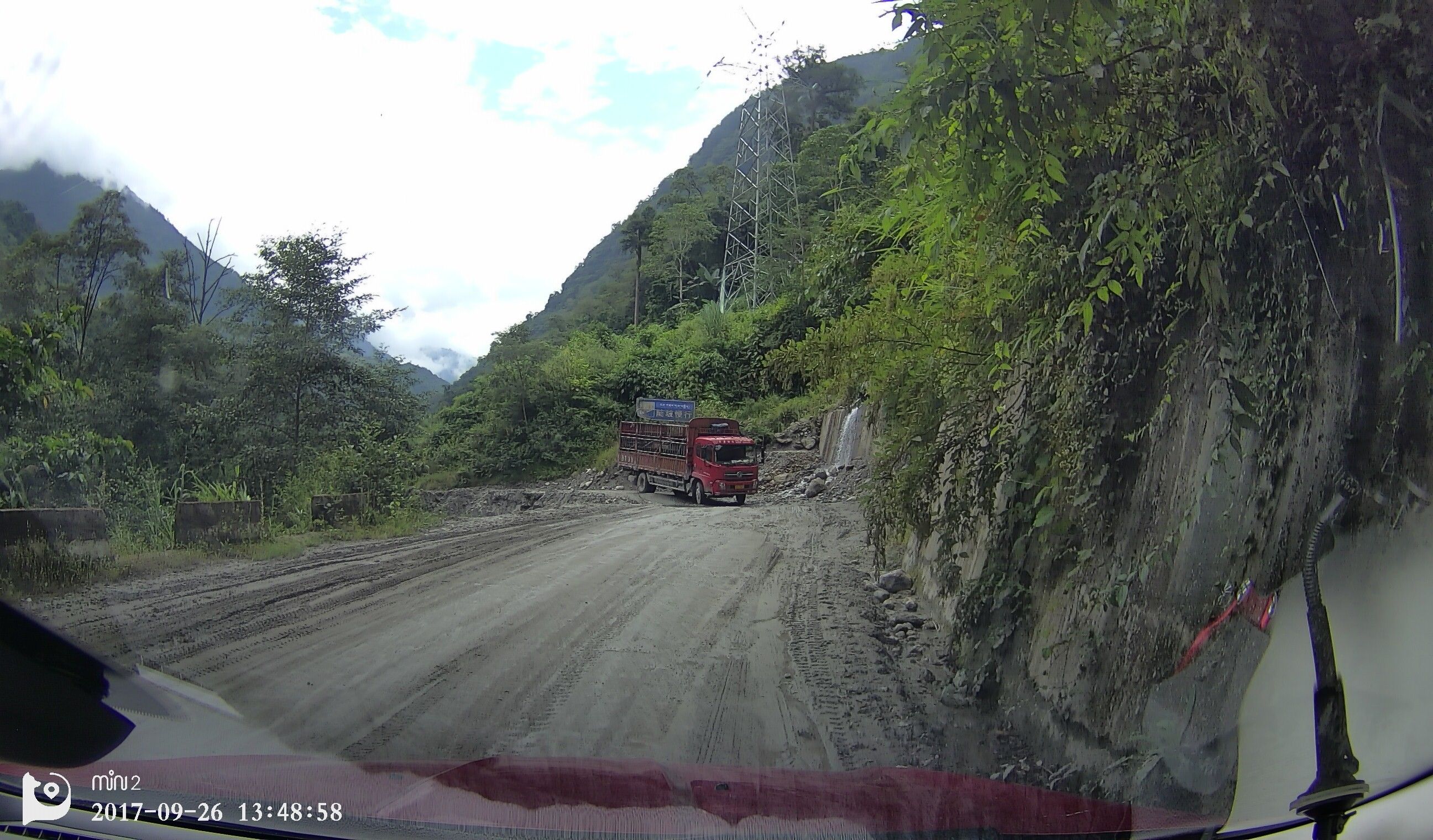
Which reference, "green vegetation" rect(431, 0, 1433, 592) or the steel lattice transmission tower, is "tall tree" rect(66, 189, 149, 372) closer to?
"green vegetation" rect(431, 0, 1433, 592)

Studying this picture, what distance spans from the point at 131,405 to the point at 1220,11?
8628mm

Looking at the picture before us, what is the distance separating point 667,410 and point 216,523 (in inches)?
764

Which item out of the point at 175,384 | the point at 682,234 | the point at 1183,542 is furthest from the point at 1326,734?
the point at 682,234

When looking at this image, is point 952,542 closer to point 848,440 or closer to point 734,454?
point 848,440

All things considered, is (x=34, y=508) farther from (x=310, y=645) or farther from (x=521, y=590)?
(x=521, y=590)

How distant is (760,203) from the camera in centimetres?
3347

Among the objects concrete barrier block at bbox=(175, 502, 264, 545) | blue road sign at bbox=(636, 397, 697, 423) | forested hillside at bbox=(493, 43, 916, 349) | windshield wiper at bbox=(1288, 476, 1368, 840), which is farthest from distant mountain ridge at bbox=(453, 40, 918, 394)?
windshield wiper at bbox=(1288, 476, 1368, 840)

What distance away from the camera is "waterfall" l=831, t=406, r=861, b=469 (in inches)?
571

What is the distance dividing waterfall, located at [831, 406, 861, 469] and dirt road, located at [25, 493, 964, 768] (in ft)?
18.9

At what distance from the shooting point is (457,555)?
9875 millimetres

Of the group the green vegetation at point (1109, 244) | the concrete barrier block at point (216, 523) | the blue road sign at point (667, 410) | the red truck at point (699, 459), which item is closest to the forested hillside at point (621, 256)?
the blue road sign at point (667, 410)

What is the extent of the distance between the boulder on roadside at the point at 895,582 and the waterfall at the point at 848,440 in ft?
16.7

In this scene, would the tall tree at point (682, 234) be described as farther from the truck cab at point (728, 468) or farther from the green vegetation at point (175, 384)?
the green vegetation at point (175, 384)

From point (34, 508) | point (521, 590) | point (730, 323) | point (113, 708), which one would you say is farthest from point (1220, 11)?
point (730, 323)
